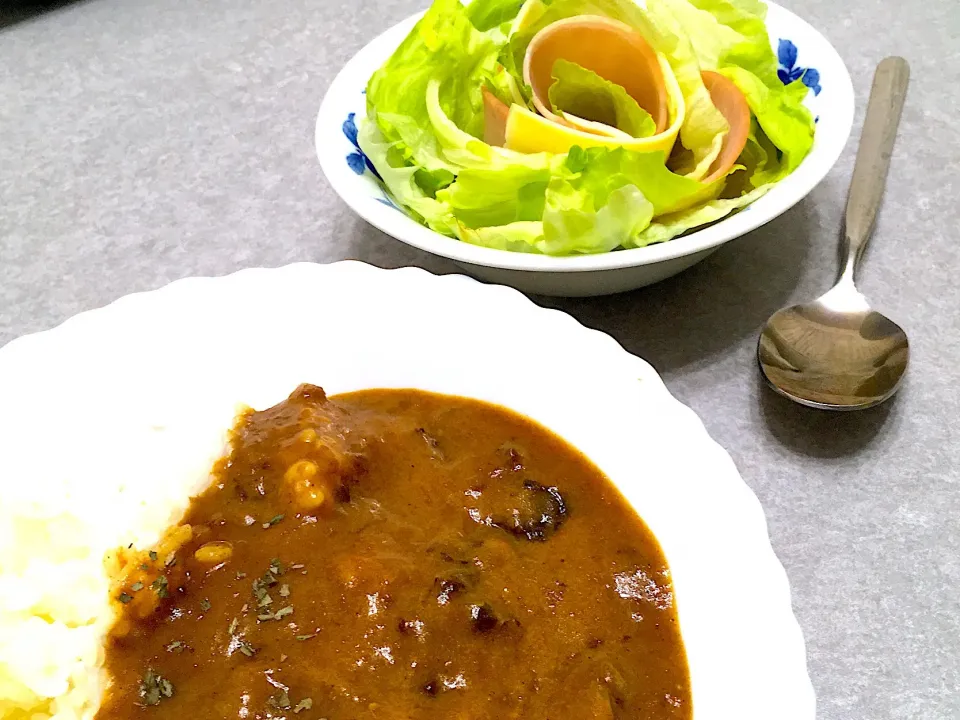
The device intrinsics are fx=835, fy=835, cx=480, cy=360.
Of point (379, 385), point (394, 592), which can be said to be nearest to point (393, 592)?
point (394, 592)

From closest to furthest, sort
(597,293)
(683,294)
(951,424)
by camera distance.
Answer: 1. (951,424)
2. (597,293)
3. (683,294)

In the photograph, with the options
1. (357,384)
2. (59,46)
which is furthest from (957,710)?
(59,46)

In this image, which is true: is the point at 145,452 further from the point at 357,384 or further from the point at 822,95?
the point at 822,95

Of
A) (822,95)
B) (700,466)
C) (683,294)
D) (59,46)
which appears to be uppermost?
(822,95)

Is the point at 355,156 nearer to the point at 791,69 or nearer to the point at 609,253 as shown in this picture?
the point at 609,253

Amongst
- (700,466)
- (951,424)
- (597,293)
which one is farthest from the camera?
(597,293)

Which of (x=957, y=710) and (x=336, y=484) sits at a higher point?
(x=336, y=484)
